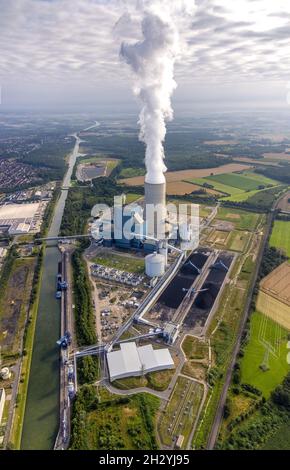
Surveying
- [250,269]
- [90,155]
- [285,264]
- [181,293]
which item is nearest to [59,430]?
[181,293]

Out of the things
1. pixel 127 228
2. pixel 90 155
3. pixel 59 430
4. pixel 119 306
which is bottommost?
pixel 59 430

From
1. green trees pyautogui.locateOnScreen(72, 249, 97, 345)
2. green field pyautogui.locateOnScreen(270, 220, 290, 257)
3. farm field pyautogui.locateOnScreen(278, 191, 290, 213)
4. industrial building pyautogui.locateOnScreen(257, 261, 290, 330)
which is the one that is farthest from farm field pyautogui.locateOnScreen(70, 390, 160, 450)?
farm field pyautogui.locateOnScreen(278, 191, 290, 213)

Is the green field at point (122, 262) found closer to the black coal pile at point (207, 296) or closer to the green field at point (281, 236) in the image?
the black coal pile at point (207, 296)

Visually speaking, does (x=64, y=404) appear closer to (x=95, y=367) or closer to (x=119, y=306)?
(x=95, y=367)

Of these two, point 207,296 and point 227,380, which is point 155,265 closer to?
point 207,296

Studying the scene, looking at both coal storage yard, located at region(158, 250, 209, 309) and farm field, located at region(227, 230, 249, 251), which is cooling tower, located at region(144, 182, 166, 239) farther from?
farm field, located at region(227, 230, 249, 251)

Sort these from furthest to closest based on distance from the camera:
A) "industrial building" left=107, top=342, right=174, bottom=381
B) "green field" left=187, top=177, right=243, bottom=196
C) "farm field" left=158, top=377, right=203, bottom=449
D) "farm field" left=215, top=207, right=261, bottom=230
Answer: "green field" left=187, top=177, right=243, bottom=196
"farm field" left=215, top=207, right=261, bottom=230
"industrial building" left=107, top=342, right=174, bottom=381
"farm field" left=158, top=377, right=203, bottom=449
